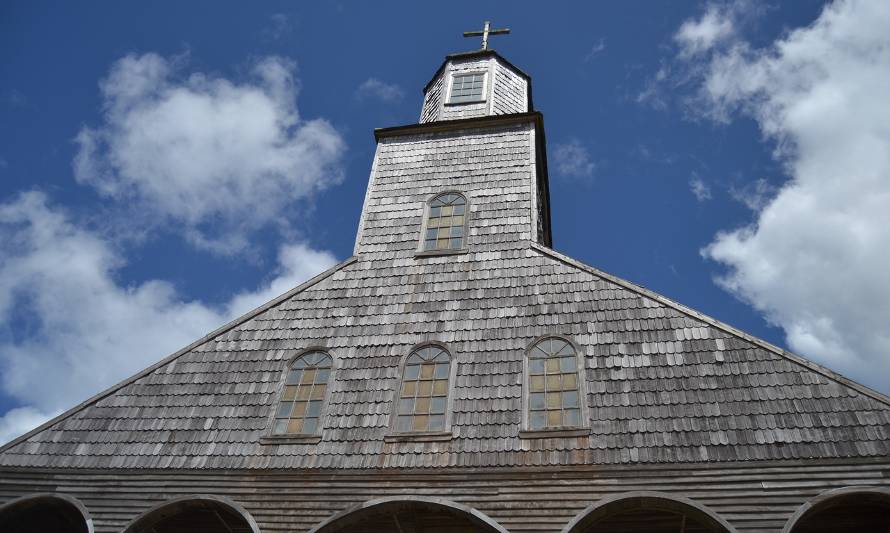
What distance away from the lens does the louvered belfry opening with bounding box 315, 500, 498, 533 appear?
26.2 ft

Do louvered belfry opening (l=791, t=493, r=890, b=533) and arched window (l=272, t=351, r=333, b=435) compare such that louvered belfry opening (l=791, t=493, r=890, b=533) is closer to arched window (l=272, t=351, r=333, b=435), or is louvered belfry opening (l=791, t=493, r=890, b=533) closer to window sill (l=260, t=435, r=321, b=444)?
window sill (l=260, t=435, r=321, b=444)

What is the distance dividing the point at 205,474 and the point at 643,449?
19.3ft

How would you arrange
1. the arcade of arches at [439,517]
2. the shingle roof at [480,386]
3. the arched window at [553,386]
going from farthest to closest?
the arched window at [553,386]
the shingle roof at [480,386]
the arcade of arches at [439,517]

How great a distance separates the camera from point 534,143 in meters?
13.4

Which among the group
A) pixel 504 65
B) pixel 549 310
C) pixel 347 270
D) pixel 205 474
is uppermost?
pixel 504 65

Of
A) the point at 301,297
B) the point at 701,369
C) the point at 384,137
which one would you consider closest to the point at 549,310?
the point at 701,369

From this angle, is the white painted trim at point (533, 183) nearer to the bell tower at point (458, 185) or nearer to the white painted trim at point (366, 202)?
the bell tower at point (458, 185)

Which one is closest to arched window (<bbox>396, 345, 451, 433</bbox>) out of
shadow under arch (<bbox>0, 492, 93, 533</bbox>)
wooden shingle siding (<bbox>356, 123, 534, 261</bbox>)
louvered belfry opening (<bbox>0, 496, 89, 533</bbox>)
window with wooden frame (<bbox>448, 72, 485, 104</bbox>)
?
wooden shingle siding (<bbox>356, 123, 534, 261</bbox>)

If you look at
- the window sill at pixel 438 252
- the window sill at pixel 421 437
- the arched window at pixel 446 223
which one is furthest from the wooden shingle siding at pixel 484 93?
the window sill at pixel 421 437

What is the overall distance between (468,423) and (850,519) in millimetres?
4933

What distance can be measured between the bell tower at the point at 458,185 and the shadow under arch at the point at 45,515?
19.5 feet

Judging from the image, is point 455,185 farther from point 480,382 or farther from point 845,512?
point 845,512

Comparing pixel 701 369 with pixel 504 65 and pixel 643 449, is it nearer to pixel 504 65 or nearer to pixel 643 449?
pixel 643 449

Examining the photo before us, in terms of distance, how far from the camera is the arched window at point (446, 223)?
11.8m
